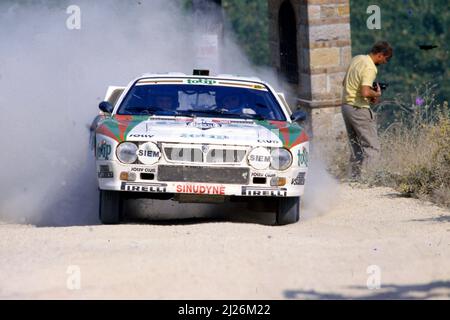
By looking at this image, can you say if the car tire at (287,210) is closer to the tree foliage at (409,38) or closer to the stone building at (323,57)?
the stone building at (323,57)

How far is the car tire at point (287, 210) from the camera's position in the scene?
39.8ft

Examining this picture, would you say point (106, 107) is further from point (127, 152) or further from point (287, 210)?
point (287, 210)

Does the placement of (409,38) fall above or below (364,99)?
above

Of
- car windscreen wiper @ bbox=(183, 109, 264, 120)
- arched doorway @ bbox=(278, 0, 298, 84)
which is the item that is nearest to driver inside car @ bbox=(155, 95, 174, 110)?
car windscreen wiper @ bbox=(183, 109, 264, 120)

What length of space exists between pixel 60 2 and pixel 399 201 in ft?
44.4

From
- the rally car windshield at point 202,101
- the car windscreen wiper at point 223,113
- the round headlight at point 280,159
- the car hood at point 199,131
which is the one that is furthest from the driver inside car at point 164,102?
the round headlight at point 280,159

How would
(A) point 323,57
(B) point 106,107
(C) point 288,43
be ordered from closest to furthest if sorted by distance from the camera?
(B) point 106,107
(A) point 323,57
(C) point 288,43

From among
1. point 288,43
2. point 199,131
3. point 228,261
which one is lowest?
point 228,261

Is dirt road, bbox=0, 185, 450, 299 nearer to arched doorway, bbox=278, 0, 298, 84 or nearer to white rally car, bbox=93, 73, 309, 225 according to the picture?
white rally car, bbox=93, 73, 309, 225

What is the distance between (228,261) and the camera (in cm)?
949

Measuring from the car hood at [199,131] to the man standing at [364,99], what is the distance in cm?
366

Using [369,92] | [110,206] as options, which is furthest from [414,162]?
[110,206]

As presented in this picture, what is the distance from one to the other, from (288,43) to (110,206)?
10.2 meters

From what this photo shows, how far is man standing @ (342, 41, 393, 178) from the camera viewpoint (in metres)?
15.8
